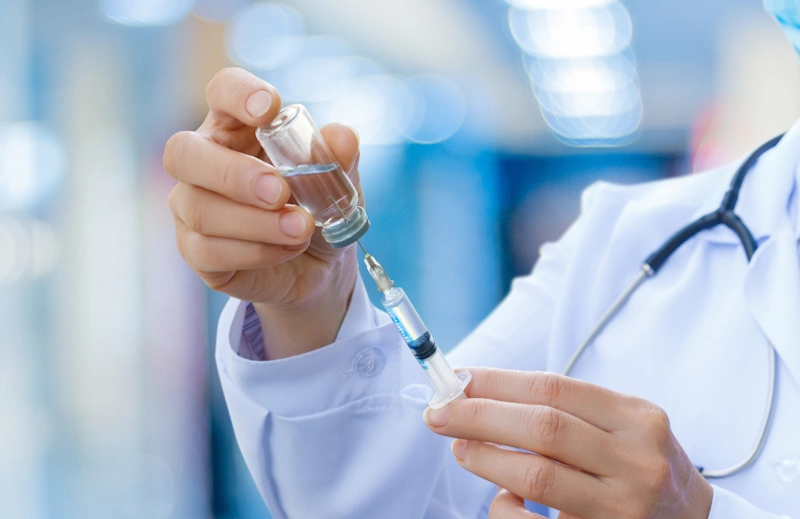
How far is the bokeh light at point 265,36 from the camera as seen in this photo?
328 centimetres

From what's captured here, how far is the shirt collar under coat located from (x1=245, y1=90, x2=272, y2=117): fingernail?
693mm

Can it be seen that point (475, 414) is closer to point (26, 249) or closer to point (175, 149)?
point (175, 149)

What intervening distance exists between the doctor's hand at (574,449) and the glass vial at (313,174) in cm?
21

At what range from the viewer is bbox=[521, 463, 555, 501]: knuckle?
588mm

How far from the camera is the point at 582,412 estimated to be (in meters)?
0.61

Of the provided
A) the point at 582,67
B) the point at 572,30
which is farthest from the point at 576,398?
the point at 582,67

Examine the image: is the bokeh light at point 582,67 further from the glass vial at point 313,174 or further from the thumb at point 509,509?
the thumb at point 509,509

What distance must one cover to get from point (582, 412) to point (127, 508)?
2.55 meters

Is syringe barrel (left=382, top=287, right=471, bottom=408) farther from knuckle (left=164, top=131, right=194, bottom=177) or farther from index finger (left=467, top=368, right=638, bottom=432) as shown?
knuckle (left=164, top=131, right=194, bottom=177)

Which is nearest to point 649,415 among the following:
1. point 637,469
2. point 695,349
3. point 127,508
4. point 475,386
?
point 637,469

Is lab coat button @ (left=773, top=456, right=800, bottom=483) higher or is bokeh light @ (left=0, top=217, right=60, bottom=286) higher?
bokeh light @ (left=0, top=217, right=60, bottom=286)

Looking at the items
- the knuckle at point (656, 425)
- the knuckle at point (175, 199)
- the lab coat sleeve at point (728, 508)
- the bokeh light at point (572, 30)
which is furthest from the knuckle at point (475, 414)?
→ the bokeh light at point (572, 30)

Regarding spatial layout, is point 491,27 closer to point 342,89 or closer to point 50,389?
Result: point 342,89

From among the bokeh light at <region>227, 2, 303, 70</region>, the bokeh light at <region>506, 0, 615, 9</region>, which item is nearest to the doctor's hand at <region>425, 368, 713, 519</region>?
the bokeh light at <region>227, 2, 303, 70</region>
